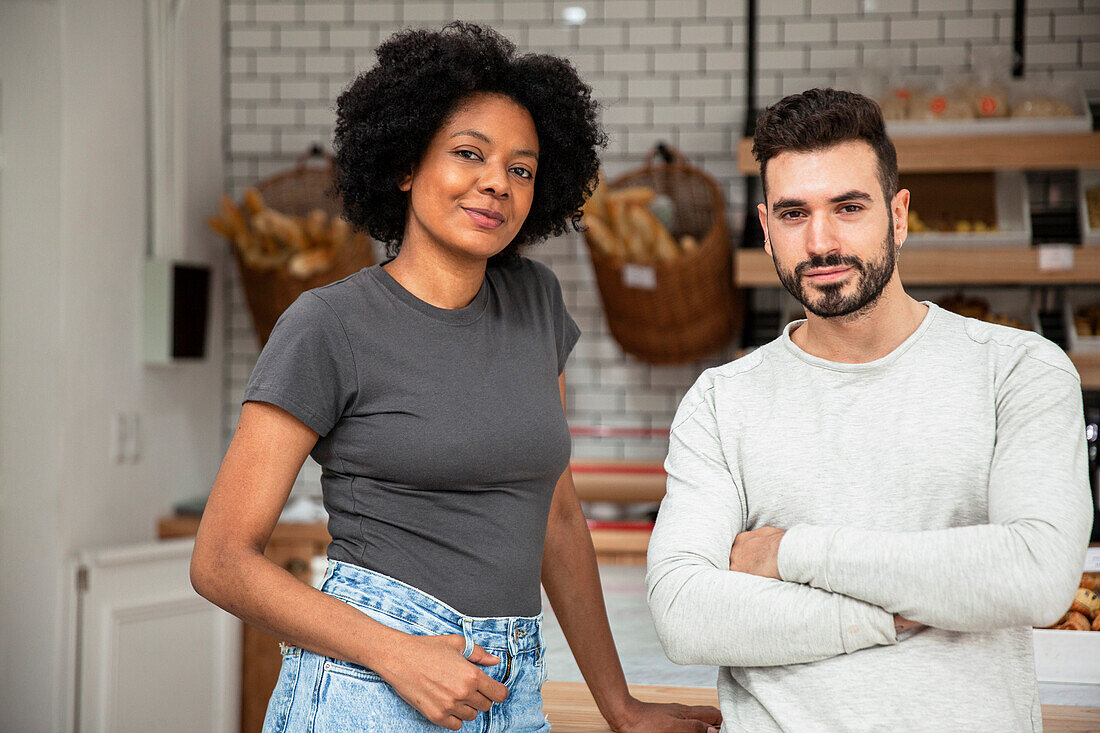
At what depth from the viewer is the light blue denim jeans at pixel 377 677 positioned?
1274 millimetres

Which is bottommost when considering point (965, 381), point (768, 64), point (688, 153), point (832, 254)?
point (965, 381)

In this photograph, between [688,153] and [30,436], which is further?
[688,153]

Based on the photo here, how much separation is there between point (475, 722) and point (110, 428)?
2.44m

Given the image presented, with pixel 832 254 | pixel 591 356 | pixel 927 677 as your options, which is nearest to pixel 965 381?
pixel 832 254

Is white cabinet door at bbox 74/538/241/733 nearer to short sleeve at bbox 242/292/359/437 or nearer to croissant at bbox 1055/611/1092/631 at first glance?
short sleeve at bbox 242/292/359/437

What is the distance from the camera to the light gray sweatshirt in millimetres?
1141

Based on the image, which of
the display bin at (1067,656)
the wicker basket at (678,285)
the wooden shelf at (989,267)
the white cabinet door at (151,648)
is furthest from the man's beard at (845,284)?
the white cabinet door at (151,648)

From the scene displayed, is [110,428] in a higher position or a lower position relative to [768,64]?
lower

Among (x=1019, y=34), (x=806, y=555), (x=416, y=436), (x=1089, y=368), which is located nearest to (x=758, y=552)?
(x=806, y=555)

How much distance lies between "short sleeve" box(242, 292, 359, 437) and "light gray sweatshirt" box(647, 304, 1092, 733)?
17.6 inches

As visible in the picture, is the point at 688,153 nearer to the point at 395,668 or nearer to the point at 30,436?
the point at 30,436

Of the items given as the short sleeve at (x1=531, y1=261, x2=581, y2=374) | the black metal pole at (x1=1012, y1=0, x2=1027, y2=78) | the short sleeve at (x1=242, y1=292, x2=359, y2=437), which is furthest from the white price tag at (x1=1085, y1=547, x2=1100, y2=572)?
the black metal pole at (x1=1012, y1=0, x2=1027, y2=78)

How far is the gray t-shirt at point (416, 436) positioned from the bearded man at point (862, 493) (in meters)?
0.21

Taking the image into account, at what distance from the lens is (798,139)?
1.30 meters
